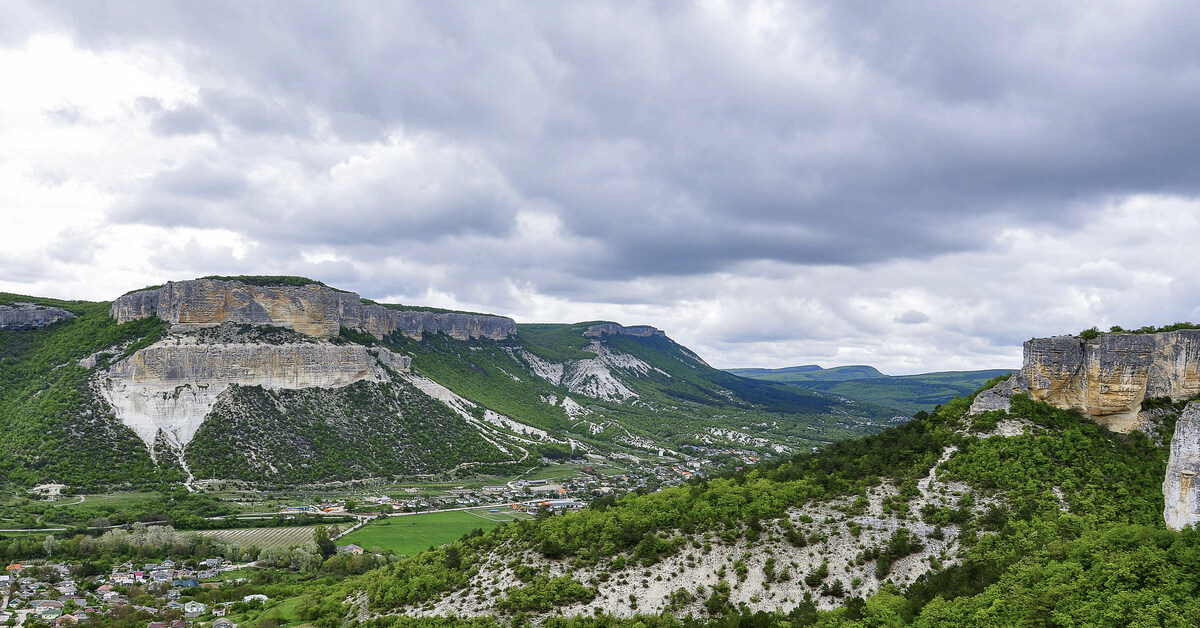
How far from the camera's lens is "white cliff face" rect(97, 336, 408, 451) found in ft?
330

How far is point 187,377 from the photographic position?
106 m

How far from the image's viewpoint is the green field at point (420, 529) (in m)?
72.9

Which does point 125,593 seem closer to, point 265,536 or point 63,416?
point 265,536

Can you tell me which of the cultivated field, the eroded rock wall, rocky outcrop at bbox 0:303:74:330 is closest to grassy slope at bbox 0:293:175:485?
rocky outcrop at bbox 0:303:74:330

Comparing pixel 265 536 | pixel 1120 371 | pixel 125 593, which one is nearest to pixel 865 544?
pixel 1120 371

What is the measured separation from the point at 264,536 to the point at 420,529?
17904mm

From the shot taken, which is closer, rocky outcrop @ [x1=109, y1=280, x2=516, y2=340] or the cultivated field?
the cultivated field

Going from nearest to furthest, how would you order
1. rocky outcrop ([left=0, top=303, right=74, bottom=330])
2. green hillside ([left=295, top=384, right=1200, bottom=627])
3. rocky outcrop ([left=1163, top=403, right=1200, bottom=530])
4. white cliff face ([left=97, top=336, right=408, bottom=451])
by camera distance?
rocky outcrop ([left=1163, top=403, right=1200, bottom=530]) < green hillside ([left=295, top=384, right=1200, bottom=627]) < white cliff face ([left=97, top=336, right=408, bottom=451]) < rocky outcrop ([left=0, top=303, right=74, bottom=330])

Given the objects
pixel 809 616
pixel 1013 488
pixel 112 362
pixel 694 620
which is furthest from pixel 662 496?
pixel 112 362

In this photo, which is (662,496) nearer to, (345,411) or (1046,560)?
(1046,560)

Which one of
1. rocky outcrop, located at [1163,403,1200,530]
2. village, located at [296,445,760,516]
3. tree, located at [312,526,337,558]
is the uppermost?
rocky outcrop, located at [1163,403,1200,530]

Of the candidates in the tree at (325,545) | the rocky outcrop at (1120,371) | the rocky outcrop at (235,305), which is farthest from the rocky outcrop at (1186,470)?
the rocky outcrop at (235,305)

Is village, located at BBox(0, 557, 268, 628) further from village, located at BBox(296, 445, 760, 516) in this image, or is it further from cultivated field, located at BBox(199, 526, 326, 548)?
village, located at BBox(296, 445, 760, 516)

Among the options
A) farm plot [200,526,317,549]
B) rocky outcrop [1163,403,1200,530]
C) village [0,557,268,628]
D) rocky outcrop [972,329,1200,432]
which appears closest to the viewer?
rocky outcrop [1163,403,1200,530]
